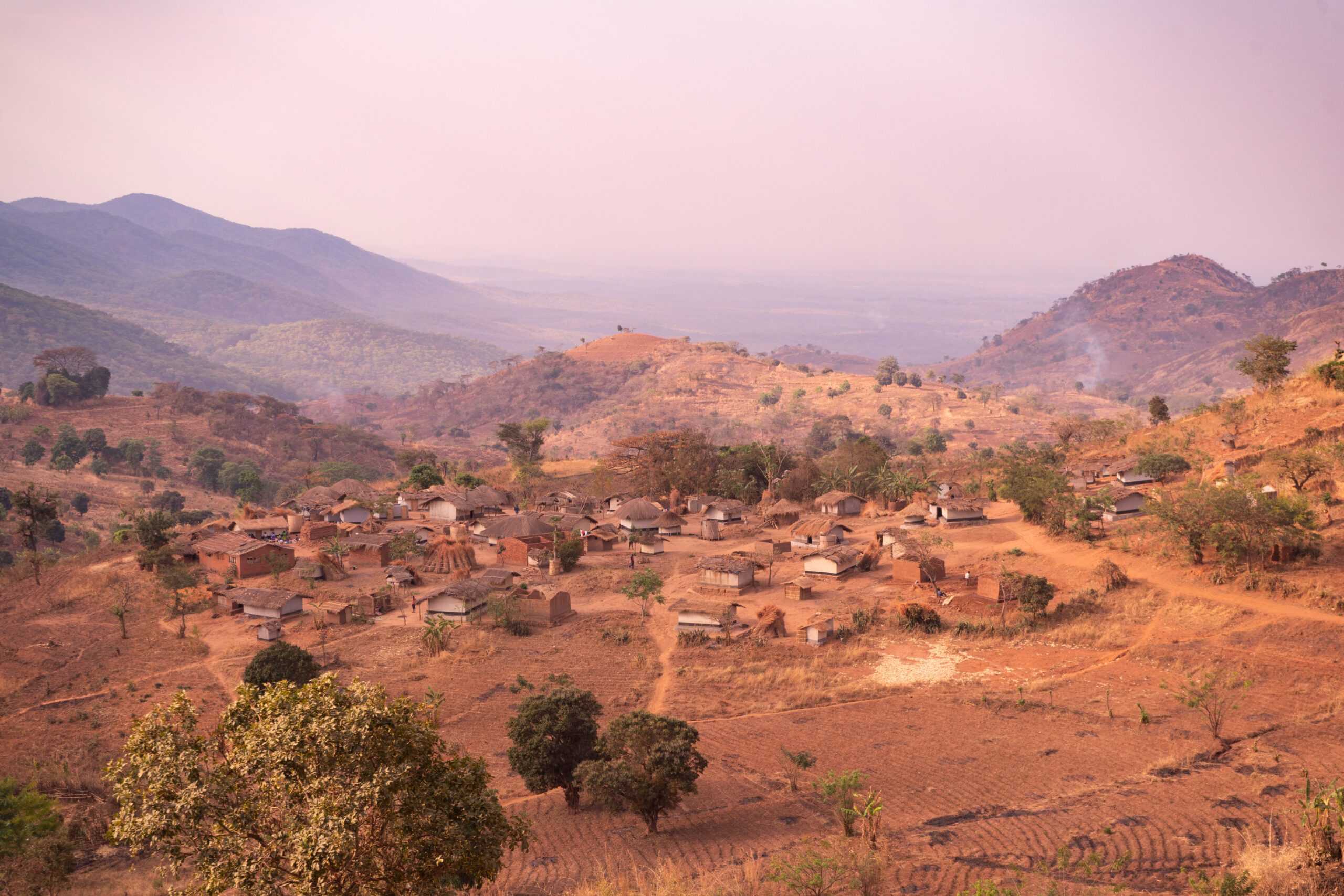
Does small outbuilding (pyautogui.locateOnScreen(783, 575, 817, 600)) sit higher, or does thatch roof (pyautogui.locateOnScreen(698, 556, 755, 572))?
thatch roof (pyautogui.locateOnScreen(698, 556, 755, 572))

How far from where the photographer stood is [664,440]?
202ft

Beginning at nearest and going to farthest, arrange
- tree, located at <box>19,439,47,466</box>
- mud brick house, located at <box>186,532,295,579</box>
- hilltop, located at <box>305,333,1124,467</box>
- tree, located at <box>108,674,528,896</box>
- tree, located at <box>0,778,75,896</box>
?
tree, located at <box>108,674,528,896</box>, tree, located at <box>0,778,75,896</box>, mud brick house, located at <box>186,532,295,579</box>, tree, located at <box>19,439,47,466</box>, hilltop, located at <box>305,333,1124,467</box>

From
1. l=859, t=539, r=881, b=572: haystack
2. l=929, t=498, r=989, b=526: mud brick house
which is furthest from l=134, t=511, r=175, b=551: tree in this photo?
l=929, t=498, r=989, b=526: mud brick house

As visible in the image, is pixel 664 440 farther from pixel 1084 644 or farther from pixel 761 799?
pixel 761 799

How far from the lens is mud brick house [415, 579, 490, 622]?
31.8 m

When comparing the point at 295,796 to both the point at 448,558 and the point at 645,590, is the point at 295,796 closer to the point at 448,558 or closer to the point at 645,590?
the point at 645,590

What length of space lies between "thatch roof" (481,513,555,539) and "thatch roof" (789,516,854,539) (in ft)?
41.9

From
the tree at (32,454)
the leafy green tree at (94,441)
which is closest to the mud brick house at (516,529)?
the tree at (32,454)

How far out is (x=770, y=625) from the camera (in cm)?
2934

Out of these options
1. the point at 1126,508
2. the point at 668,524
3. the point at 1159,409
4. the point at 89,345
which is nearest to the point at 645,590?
the point at 668,524

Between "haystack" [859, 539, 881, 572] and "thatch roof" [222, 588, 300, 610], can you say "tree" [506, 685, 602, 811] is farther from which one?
"haystack" [859, 539, 881, 572]

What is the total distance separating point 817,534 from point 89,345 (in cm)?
18520

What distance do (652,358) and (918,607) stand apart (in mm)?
123512

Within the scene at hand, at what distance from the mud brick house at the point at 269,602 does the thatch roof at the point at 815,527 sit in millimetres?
23522
